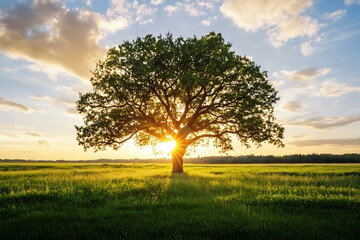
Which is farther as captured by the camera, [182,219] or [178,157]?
[178,157]

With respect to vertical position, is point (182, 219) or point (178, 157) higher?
point (178, 157)

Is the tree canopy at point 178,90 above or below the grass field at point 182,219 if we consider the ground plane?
above

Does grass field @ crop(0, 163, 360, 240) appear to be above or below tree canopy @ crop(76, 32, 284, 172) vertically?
below

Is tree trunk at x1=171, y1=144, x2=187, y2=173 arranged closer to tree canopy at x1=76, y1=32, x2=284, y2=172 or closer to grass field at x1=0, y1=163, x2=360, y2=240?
tree canopy at x1=76, y1=32, x2=284, y2=172

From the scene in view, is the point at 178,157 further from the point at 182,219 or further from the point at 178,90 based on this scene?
the point at 182,219

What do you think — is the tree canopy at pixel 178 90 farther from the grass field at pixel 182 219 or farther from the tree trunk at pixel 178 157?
the grass field at pixel 182 219

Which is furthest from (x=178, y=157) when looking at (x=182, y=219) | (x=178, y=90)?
(x=182, y=219)

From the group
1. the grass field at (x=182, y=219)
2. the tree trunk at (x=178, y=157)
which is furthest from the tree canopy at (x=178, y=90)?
the grass field at (x=182, y=219)

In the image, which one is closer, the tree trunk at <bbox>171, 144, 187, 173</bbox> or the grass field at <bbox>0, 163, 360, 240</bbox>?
the grass field at <bbox>0, 163, 360, 240</bbox>

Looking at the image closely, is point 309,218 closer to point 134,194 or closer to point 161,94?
point 134,194

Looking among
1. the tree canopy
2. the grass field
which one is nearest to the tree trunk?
the tree canopy

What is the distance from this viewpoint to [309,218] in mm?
9398

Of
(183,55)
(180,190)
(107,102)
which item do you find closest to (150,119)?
(107,102)

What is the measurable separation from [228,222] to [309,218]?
2.86 metres
